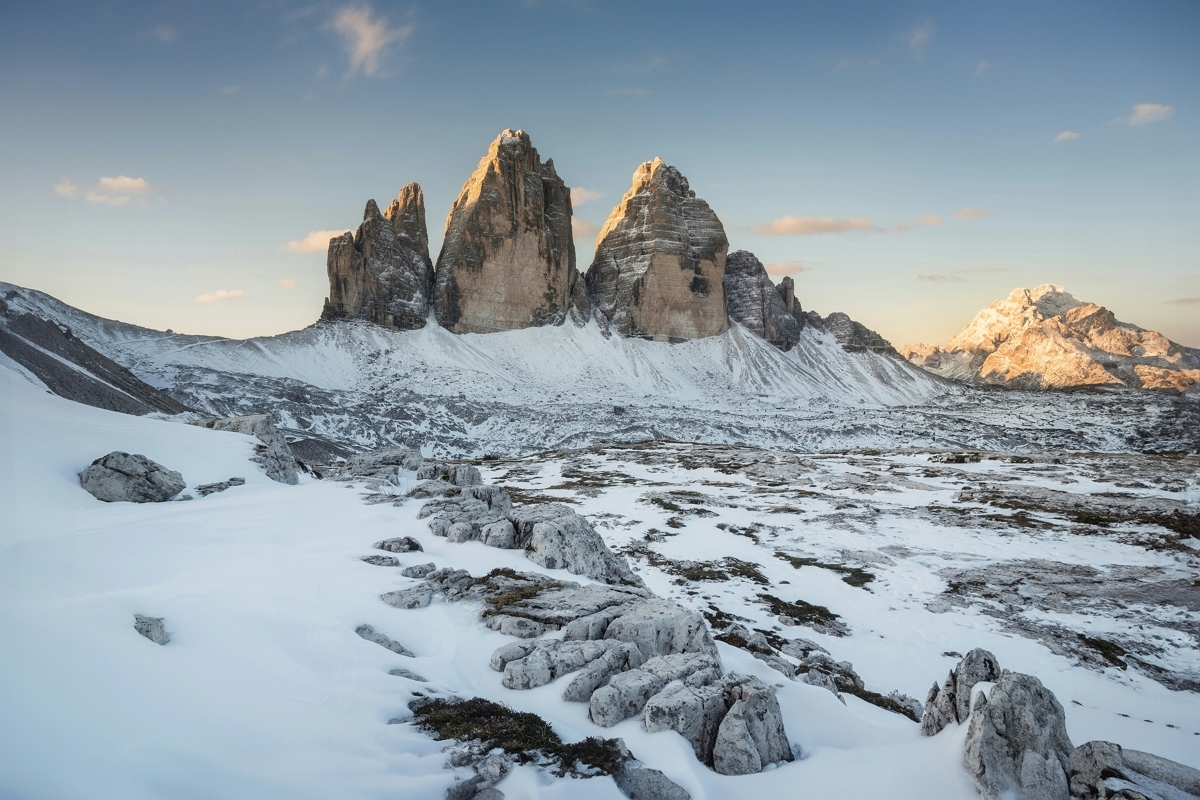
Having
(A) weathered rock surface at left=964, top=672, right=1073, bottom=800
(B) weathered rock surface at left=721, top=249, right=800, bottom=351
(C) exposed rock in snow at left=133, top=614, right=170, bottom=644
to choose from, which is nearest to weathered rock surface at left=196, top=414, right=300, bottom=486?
(C) exposed rock in snow at left=133, top=614, right=170, bottom=644

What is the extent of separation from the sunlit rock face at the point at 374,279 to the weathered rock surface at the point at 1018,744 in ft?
397

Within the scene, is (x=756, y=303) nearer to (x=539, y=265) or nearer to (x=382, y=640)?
(x=539, y=265)

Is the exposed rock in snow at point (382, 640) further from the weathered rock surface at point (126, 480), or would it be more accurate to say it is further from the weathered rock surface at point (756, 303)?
the weathered rock surface at point (756, 303)

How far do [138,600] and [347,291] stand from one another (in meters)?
120

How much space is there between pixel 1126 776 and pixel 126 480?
2301cm

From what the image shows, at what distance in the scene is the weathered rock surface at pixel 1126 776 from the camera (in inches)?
235

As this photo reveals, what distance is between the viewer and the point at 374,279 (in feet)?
384

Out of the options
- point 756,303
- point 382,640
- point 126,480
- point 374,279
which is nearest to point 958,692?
point 382,640

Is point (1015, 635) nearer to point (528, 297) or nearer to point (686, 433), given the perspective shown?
point (686, 433)

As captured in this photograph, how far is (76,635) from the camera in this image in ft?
21.5

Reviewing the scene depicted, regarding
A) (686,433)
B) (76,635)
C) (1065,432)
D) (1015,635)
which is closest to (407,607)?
(76,635)

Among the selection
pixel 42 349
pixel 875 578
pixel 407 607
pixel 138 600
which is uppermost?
pixel 42 349

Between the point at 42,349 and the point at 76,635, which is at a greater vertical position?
the point at 42,349

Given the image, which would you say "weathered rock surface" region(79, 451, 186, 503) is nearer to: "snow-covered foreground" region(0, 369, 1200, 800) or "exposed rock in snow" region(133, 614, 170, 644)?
"snow-covered foreground" region(0, 369, 1200, 800)
